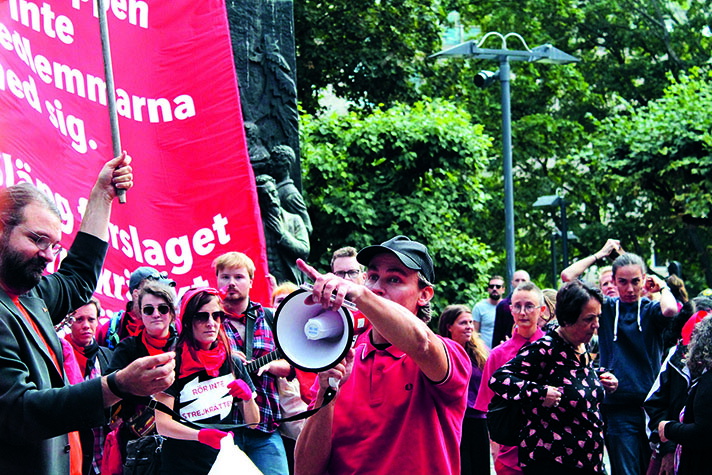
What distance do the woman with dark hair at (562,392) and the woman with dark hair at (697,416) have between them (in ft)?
1.38

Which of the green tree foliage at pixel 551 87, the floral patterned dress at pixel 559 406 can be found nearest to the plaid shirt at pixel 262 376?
the floral patterned dress at pixel 559 406

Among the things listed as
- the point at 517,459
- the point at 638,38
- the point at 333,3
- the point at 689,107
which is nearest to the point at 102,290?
the point at 517,459

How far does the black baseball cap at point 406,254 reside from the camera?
11.9 ft

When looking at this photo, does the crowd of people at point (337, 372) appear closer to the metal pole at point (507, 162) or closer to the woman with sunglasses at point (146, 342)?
the woman with sunglasses at point (146, 342)

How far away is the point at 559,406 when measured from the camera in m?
5.80

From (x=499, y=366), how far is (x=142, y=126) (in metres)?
3.71

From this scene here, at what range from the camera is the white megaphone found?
319 cm

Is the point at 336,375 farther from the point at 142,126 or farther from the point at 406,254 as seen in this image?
the point at 142,126

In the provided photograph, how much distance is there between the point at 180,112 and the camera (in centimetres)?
927

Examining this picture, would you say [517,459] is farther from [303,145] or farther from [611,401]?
[303,145]

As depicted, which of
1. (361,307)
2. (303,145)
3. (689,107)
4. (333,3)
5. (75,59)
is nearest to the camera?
(361,307)

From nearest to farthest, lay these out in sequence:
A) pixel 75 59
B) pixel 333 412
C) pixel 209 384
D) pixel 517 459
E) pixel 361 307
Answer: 1. pixel 361 307
2. pixel 333 412
3. pixel 209 384
4. pixel 517 459
5. pixel 75 59

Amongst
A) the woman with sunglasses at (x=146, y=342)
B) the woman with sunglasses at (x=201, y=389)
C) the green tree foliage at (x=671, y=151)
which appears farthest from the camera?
the green tree foliage at (x=671, y=151)

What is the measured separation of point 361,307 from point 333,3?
19408 millimetres
